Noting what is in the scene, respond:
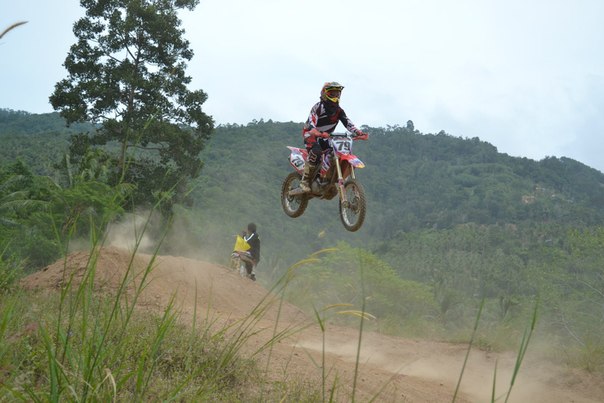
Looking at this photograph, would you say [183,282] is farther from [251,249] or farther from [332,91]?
[332,91]

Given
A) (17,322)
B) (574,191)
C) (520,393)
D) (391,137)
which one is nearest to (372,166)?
(391,137)

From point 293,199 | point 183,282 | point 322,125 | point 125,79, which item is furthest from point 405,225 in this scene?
point 322,125

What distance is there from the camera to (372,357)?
39.1 feet

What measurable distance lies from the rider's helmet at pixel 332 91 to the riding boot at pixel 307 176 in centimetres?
112

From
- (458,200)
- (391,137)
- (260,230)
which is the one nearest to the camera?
(260,230)

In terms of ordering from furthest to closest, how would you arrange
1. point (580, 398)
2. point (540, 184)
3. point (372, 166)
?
point (540, 184) < point (372, 166) < point (580, 398)

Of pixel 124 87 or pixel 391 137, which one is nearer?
pixel 124 87

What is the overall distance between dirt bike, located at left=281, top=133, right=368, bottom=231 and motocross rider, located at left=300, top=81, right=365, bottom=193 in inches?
3.3

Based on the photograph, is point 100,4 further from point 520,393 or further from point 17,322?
point 17,322

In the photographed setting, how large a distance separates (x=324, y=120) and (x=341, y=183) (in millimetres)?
895

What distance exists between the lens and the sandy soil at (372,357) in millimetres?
8583

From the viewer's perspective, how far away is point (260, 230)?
2197 inches

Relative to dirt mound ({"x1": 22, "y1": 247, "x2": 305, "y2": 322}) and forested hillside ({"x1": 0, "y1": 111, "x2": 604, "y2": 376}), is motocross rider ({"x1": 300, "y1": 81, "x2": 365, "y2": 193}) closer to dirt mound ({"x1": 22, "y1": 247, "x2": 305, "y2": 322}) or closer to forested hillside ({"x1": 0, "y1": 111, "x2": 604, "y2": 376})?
forested hillside ({"x1": 0, "y1": 111, "x2": 604, "y2": 376})

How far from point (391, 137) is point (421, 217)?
3961 cm
